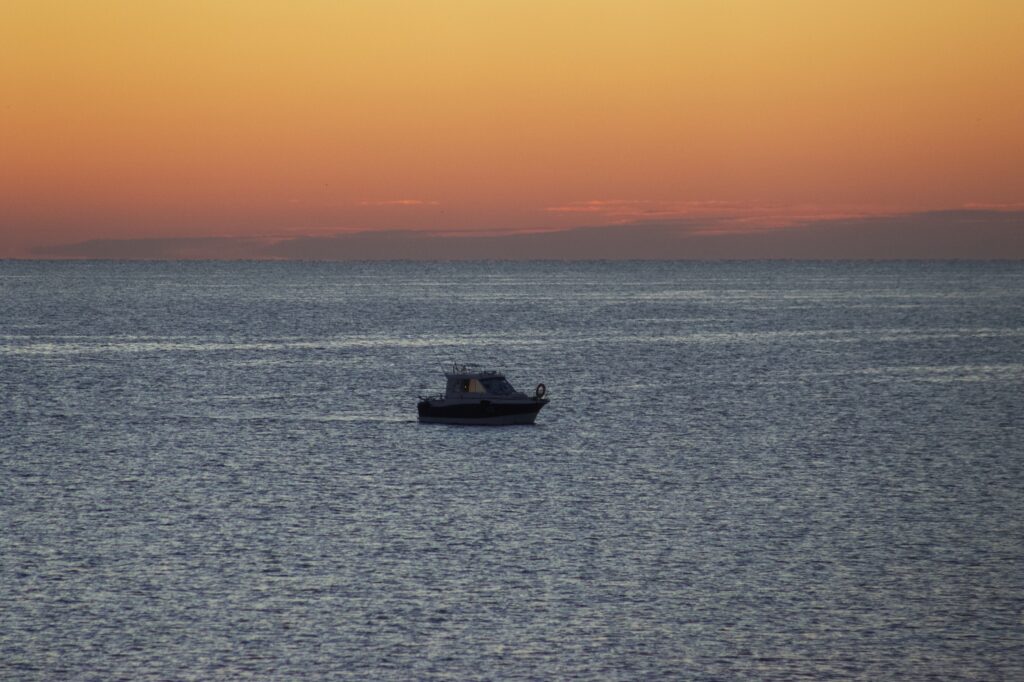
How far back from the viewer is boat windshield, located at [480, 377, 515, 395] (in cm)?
8656

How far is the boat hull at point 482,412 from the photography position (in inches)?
3361

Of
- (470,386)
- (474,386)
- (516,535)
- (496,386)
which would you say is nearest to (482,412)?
(474,386)

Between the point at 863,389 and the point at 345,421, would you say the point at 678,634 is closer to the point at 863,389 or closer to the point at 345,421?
the point at 345,421

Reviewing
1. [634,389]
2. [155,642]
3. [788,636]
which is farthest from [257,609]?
[634,389]

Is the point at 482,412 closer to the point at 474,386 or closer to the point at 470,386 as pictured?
the point at 474,386

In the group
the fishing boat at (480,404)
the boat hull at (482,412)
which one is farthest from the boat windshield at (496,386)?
the boat hull at (482,412)

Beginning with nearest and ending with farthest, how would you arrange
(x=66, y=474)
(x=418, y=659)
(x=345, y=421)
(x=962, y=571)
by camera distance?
(x=418, y=659), (x=962, y=571), (x=66, y=474), (x=345, y=421)

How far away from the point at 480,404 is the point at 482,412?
0.48 meters

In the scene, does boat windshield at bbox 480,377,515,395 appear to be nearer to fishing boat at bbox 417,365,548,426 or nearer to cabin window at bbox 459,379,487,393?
fishing boat at bbox 417,365,548,426

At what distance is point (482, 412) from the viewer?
3356 inches

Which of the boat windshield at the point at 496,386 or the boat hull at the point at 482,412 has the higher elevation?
the boat windshield at the point at 496,386

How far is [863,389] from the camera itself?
110 meters

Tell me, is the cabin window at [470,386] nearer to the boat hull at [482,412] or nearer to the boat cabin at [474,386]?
the boat cabin at [474,386]

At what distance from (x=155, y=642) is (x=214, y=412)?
5542 centimetres
